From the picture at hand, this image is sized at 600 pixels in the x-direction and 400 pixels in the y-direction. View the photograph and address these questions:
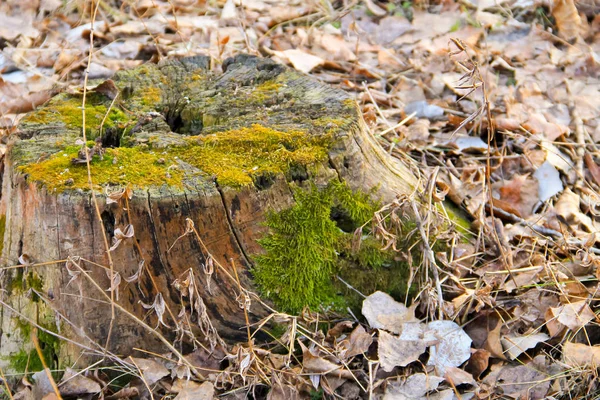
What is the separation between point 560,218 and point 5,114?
3158mm

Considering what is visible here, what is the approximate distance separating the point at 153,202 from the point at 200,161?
0.90 feet

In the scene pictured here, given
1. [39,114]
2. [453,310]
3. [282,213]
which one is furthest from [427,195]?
[39,114]

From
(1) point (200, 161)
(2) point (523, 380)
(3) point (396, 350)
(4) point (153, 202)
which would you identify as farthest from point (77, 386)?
(2) point (523, 380)

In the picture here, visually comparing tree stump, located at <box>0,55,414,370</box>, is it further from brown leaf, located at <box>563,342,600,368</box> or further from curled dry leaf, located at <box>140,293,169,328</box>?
brown leaf, located at <box>563,342,600,368</box>

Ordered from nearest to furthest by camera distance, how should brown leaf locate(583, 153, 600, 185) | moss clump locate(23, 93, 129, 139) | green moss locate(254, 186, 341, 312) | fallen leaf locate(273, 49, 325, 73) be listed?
green moss locate(254, 186, 341, 312)
moss clump locate(23, 93, 129, 139)
brown leaf locate(583, 153, 600, 185)
fallen leaf locate(273, 49, 325, 73)

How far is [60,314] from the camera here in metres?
2.13

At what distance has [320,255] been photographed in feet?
7.78

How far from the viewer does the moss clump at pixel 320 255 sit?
230 cm

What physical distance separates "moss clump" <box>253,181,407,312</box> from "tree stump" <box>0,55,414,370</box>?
6cm

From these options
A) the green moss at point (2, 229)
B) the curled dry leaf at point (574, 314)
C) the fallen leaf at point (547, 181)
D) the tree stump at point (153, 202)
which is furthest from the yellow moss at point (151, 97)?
the fallen leaf at point (547, 181)

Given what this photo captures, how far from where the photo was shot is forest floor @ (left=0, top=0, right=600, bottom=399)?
7.26ft

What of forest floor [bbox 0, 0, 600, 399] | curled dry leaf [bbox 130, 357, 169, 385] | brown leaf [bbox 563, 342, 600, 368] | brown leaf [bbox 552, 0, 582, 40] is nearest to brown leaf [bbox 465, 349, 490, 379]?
forest floor [bbox 0, 0, 600, 399]

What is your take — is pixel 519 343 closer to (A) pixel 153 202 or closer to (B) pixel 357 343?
(B) pixel 357 343

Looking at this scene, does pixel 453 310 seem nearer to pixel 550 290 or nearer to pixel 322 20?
pixel 550 290
